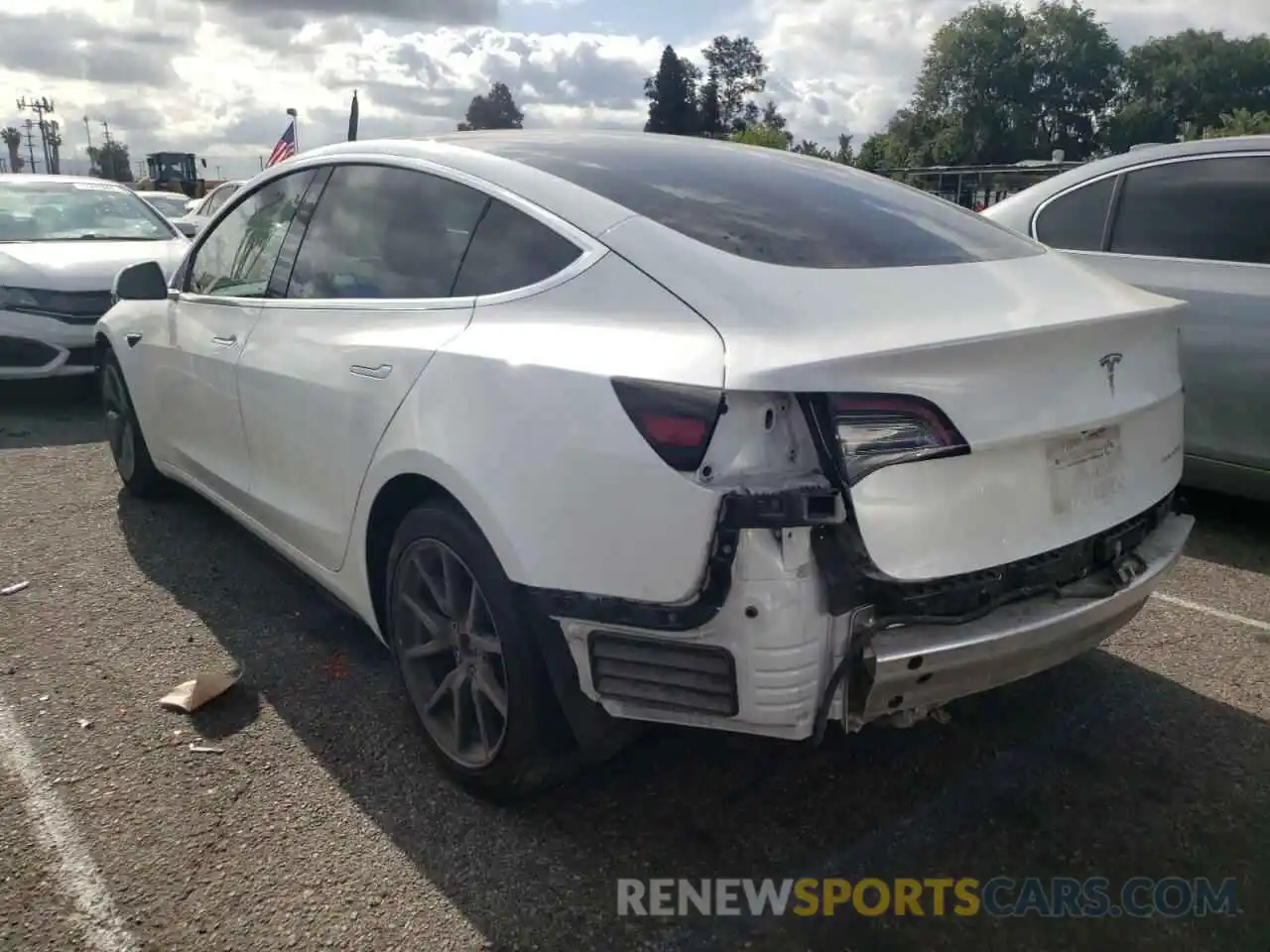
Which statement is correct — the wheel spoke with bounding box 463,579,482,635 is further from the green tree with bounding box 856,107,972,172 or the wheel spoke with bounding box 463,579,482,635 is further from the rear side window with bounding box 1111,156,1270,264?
the green tree with bounding box 856,107,972,172

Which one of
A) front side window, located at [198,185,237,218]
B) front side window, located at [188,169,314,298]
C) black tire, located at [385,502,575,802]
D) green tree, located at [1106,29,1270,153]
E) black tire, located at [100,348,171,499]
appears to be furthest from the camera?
green tree, located at [1106,29,1270,153]

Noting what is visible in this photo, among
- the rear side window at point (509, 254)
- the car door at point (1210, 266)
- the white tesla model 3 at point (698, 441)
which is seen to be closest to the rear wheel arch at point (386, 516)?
the white tesla model 3 at point (698, 441)

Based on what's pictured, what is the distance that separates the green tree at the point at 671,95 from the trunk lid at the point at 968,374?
91163mm

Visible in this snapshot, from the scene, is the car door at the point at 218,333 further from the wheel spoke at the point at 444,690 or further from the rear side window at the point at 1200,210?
the rear side window at the point at 1200,210

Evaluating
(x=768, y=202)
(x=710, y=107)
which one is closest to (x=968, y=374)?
(x=768, y=202)

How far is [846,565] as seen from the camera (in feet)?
6.79

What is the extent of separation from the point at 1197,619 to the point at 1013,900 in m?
1.89

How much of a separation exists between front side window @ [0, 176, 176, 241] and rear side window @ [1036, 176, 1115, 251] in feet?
22.3

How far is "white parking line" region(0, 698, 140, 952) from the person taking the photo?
92.3 inches

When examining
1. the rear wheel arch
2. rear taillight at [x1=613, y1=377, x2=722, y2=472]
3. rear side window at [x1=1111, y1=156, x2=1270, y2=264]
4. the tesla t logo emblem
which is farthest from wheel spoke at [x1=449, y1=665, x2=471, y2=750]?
rear side window at [x1=1111, y1=156, x2=1270, y2=264]

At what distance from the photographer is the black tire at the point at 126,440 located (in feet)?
16.4

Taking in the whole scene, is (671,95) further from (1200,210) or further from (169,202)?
(1200,210)

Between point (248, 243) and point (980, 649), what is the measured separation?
119 inches

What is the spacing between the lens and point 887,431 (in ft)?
6.90
